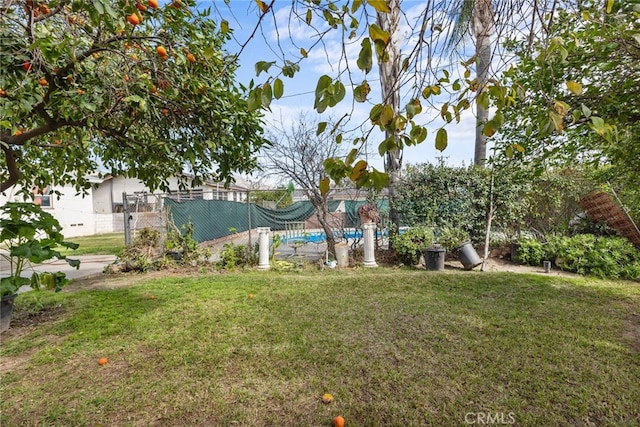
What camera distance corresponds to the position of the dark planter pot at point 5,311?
Result: 3.69m

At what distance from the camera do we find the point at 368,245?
7.00 meters

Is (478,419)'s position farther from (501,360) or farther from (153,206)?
(153,206)

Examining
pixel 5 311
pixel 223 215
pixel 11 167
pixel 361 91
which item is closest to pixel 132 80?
pixel 11 167

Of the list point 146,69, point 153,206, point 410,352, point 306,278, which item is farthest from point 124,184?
point 410,352

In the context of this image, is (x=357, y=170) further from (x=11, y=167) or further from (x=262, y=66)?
(x=11, y=167)

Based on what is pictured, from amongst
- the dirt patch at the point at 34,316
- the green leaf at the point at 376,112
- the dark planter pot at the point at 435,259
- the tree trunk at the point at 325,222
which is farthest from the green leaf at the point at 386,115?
the tree trunk at the point at 325,222

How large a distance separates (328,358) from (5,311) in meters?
3.73

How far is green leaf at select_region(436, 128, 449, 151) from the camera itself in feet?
3.37

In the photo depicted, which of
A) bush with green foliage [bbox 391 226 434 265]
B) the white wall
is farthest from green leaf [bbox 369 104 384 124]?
the white wall

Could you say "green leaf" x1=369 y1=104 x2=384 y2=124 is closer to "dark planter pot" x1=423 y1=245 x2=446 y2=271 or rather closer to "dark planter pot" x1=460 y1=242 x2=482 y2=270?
"dark planter pot" x1=423 y1=245 x2=446 y2=271

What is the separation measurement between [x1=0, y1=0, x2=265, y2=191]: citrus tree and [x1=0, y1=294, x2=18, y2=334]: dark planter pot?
4.12 ft

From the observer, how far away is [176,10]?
2541 mm

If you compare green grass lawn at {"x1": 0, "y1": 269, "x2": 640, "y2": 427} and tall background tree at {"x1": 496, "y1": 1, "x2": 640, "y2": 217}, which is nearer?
green grass lawn at {"x1": 0, "y1": 269, "x2": 640, "y2": 427}

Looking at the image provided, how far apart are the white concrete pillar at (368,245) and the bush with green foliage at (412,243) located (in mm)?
563
